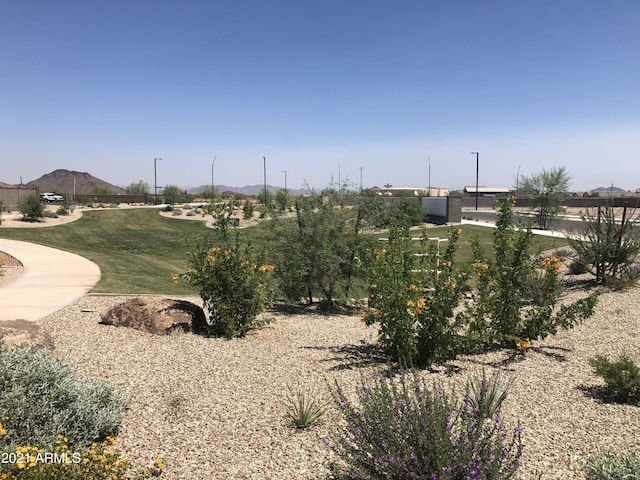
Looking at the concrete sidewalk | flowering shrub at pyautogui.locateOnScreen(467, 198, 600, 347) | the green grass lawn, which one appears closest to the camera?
flowering shrub at pyautogui.locateOnScreen(467, 198, 600, 347)

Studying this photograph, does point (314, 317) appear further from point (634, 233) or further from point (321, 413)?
point (634, 233)

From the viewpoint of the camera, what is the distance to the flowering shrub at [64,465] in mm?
3602

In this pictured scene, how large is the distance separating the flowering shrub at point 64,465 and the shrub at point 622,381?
5224 millimetres

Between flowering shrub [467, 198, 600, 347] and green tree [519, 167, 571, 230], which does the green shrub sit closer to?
flowering shrub [467, 198, 600, 347]

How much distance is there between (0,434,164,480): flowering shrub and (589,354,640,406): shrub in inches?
206

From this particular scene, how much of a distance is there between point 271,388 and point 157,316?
3480 mm

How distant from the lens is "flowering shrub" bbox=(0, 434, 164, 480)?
360 cm

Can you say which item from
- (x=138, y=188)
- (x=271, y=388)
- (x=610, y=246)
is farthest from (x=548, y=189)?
→ (x=138, y=188)

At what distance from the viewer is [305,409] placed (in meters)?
5.16

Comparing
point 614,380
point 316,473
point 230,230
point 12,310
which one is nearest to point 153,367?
point 316,473

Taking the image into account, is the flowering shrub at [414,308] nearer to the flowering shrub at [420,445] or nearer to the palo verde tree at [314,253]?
the flowering shrub at [420,445]

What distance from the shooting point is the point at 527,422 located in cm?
520

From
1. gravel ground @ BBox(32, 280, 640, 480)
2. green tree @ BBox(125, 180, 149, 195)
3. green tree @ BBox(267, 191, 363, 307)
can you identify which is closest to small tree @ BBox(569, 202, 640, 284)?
gravel ground @ BBox(32, 280, 640, 480)

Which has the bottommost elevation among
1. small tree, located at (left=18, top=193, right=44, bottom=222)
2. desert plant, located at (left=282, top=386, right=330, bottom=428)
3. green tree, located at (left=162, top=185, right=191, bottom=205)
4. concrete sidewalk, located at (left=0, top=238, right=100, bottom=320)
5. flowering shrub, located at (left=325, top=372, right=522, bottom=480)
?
desert plant, located at (left=282, top=386, right=330, bottom=428)
